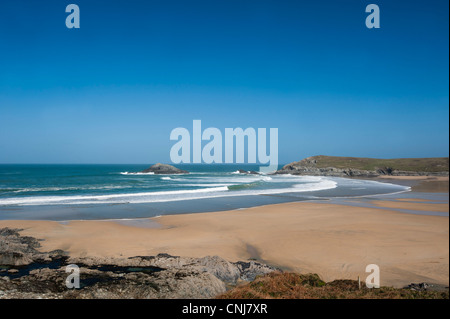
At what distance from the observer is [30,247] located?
11.1 metres

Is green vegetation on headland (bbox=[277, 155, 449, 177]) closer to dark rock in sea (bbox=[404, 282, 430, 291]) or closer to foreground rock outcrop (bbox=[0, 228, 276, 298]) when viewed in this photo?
dark rock in sea (bbox=[404, 282, 430, 291])

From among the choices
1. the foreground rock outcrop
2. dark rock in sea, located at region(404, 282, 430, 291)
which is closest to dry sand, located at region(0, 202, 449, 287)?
dark rock in sea, located at region(404, 282, 430, 291)

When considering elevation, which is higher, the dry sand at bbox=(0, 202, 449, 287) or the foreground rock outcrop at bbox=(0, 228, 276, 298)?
the foreground rock outcrop at bbox=(0, 228, 276, 298)

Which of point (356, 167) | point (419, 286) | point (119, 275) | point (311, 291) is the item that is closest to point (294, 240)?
point (419, 286)

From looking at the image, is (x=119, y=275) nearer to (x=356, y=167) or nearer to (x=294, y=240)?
(x=294, y=240)

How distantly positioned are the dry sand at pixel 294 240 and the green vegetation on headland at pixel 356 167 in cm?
6382

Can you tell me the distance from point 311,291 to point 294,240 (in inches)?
247

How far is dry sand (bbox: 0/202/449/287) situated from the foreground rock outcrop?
3.96 ft

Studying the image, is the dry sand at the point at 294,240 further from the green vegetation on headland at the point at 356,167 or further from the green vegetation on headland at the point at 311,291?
the green vegetation on headland at the point at 356,167

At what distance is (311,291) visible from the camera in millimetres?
6609

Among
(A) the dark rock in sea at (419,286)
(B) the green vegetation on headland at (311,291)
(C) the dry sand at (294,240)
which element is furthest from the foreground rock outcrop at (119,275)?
(A) the dark rock in sea at (419,286)

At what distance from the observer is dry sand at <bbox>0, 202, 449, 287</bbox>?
9.11m

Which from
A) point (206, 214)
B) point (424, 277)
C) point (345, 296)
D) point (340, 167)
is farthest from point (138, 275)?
point (340, 167)
